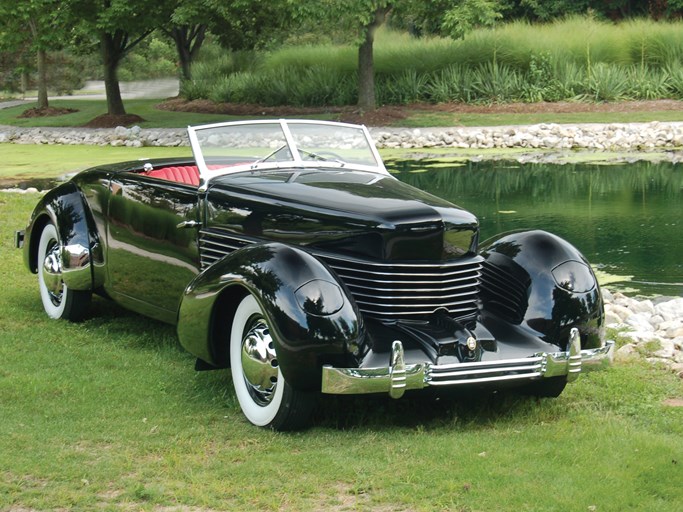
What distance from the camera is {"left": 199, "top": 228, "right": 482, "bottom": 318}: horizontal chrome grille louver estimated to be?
5.39 meters

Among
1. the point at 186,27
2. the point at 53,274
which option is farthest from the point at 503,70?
the point at 53,274

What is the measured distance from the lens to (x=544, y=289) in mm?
5773

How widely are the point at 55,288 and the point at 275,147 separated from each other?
2.24 meters

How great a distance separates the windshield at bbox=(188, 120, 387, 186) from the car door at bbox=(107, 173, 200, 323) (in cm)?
32

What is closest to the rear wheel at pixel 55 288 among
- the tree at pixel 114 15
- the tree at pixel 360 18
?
the tree at pixel 360 18

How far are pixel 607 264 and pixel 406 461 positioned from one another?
23.1 feet

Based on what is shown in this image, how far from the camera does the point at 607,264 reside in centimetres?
1120

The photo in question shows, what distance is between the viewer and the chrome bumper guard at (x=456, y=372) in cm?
490

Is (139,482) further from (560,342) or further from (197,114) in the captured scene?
(197,114)

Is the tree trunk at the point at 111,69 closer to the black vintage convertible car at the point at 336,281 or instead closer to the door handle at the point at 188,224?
the black vintage convertible car at the point at 336,281

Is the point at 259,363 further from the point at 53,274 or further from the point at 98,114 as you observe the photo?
the point at 98,114

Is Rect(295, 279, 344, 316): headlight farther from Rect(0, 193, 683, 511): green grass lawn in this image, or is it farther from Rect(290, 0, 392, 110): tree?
Rect(290, 0, 392, 110): tree

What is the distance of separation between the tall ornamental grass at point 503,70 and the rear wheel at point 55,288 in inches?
858

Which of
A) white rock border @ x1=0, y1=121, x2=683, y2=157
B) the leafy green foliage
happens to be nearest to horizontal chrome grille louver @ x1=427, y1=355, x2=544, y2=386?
white rock border @ x1=0, y1=121, x2=683, y2=157
